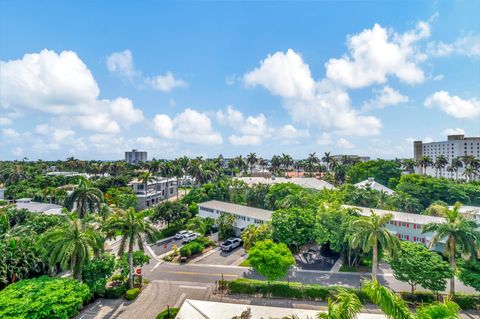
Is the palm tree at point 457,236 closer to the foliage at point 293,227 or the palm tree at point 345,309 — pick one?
the foliage at point 293,227

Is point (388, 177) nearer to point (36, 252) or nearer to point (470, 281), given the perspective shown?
point (470, 281)

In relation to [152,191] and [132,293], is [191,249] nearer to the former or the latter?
[132,293]

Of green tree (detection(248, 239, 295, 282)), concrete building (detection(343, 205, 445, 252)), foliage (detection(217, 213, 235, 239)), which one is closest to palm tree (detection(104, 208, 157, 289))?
green tree (detection(248, 239, 295, 282))

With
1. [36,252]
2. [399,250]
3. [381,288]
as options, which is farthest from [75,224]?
[399,250]

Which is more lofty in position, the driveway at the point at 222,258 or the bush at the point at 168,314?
the bush at the point at 168,314

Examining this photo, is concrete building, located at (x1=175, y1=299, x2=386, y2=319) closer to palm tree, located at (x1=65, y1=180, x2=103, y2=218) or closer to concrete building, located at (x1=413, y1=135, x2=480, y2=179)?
palm tree, located at (x1=65, y1=180, x2=103, y2=218)

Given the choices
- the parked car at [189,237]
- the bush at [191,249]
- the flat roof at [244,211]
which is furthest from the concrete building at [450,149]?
the bush at [191,249]

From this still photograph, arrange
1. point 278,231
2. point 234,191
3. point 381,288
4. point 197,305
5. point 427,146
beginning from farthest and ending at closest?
1. point 427,146
2. point 234,191
3. point 278,231
4. point 197,305
5. point 381,288
